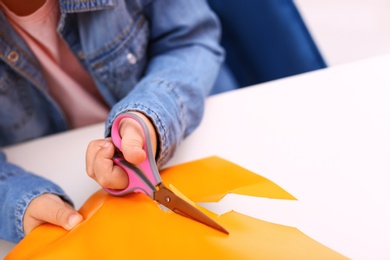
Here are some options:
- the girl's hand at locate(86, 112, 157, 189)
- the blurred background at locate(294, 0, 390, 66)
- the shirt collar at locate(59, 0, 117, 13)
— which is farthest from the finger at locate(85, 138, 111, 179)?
the blurred background at locate(294, 0, 390, 66)

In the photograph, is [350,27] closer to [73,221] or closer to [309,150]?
[309,150]

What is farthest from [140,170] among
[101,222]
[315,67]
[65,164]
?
[315,67]

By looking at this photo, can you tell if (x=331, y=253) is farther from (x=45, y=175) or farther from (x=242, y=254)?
(x=45, y=175)

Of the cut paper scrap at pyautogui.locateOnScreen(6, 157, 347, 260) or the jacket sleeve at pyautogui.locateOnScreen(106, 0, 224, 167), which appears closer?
the cut paper scrap at pyautogui.locateOnScreen(6, 157, 347, 260)

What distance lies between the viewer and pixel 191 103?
1.70ft

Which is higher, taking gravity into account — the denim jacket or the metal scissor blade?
the denim jacket

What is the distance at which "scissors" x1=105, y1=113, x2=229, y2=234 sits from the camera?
368 millimetres

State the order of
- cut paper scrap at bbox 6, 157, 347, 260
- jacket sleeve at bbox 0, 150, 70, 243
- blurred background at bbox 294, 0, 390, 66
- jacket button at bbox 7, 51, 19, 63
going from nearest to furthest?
cut paper scrap at bbox 6, 157, 347, 260
jacket sleeve at bbox 0, 150, 70, 243
jacket button at bbox 7, 51, 19, 63
blurred background at bbox 294, 0, 390, 66

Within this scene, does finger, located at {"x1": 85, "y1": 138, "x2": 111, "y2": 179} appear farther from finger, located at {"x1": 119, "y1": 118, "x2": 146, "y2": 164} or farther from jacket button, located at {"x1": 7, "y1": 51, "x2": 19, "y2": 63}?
jacket button, located at {"x1": 7, "y1": 51, "x2": 19, "y2": 63}

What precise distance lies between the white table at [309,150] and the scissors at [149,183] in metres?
0.05

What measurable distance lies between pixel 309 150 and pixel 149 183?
0.60ft

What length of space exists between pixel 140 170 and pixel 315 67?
390 millimetres

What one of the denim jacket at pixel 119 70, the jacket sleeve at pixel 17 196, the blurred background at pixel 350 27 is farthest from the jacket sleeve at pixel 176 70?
the blurred background at pixel 350 27

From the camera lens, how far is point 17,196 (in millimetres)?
466
